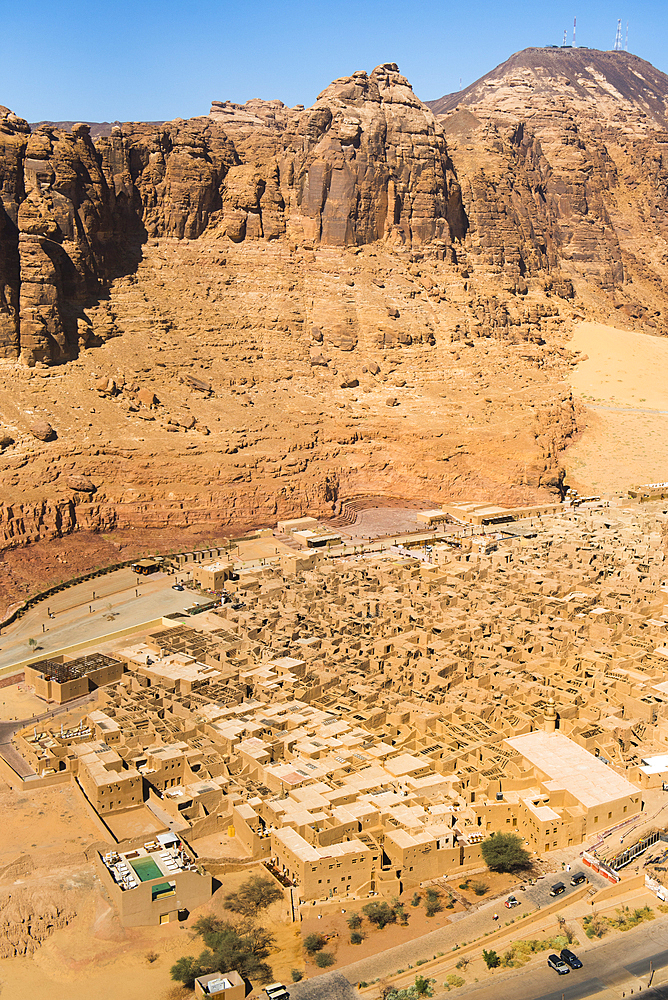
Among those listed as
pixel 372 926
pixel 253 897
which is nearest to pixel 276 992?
pixel 372 926

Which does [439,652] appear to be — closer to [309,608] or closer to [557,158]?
[309,608]

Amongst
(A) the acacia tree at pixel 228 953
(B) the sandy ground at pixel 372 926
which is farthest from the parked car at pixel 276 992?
(B) the sandy ground at pixel 372 926

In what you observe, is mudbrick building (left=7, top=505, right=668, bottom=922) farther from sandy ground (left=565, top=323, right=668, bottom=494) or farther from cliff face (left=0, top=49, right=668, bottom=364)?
cliff face (left=0, top=49, right=668, bottom=364)

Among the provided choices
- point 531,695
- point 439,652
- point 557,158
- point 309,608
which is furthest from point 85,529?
point 557,158

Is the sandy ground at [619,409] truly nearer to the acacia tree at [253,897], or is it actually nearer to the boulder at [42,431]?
the boulder at [42,431]

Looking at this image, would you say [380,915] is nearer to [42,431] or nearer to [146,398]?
[42,431]

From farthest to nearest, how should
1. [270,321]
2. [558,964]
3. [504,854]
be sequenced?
[270,321] → [504,854] → [558,964]

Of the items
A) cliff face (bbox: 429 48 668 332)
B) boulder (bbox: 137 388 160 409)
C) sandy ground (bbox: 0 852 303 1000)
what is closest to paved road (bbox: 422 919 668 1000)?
sandy ground (bbox: 0 852 303 1000)
